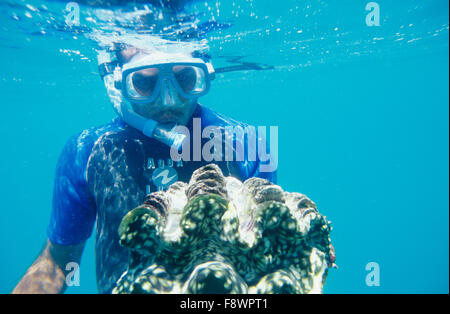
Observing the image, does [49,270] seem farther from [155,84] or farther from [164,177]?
[155,84]

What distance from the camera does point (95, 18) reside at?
6840 mm

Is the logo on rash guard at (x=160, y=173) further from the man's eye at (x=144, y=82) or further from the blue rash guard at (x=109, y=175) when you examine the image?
the man's eye at (x=144, y=82)

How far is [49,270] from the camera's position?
3150 mm

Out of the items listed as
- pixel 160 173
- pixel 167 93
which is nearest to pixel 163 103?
pixel 167 93

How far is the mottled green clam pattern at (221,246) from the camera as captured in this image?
4.21 ft

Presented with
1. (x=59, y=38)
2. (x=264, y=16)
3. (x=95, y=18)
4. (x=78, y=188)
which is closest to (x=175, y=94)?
(x=78, y=188)

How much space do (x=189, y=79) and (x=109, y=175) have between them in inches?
74.6

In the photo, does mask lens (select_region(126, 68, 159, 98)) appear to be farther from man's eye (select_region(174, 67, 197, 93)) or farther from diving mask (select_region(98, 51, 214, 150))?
man's eye (select_region(174, 67, 197, 93))

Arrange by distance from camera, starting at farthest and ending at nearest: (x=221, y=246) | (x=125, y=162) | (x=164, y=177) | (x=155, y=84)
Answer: (x=155, y=84) < (x=164, y=177) < (x=125, y=162) < (x=221, y=246)

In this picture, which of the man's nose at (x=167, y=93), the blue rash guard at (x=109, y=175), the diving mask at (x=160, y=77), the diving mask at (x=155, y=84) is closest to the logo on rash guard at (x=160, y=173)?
the blue rash guard at (x=109, y=175)

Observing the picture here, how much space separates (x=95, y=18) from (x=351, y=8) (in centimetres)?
870
